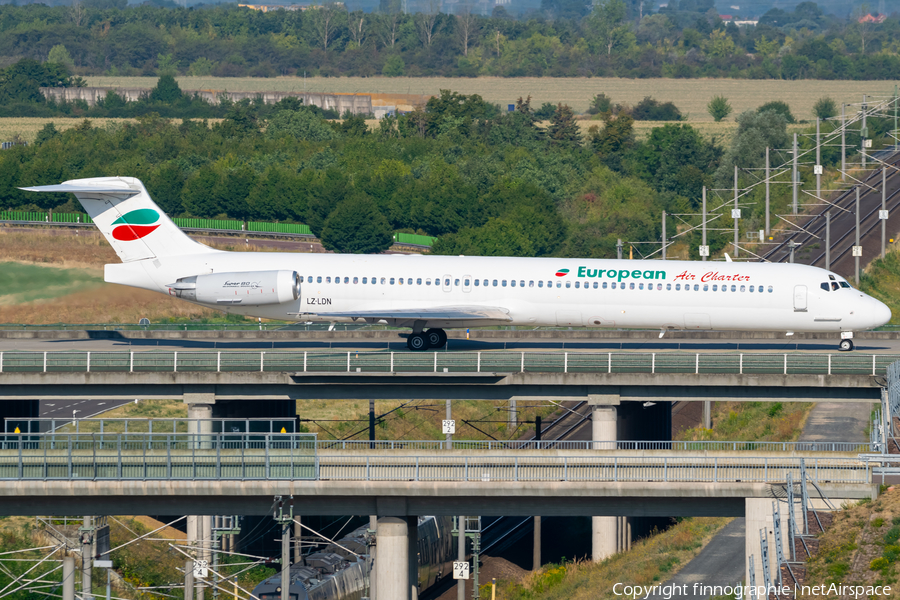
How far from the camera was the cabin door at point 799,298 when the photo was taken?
1988 inches

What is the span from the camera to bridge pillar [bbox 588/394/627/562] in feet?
156

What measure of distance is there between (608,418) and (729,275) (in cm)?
805

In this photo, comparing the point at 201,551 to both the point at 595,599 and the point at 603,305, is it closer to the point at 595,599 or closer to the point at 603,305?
the point at 595,599

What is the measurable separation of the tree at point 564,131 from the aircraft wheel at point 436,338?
9421 centimetres

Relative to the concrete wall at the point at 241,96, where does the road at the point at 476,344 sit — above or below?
below

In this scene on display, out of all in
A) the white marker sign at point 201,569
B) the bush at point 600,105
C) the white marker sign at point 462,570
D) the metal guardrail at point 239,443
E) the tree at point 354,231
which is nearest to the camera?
the metal guardrail at point 239,443

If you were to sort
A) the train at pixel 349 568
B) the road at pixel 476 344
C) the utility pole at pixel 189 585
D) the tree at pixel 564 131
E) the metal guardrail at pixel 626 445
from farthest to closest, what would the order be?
1. the tree at pixel 564 131
2. the road at pixel 476 344
3. the train at pixel 349 568
4. the utility pole at pixel 189 585
5. the metal guardrail at pixel 626 445

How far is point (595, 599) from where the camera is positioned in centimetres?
4322

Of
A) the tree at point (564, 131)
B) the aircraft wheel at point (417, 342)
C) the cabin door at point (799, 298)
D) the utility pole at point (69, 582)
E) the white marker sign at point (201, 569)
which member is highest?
the tree at point (564, 131)

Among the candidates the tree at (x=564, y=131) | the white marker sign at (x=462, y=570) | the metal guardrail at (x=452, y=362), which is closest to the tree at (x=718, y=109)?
the tree at (x=564, y=131)

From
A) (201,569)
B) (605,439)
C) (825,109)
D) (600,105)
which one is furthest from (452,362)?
(600,105)

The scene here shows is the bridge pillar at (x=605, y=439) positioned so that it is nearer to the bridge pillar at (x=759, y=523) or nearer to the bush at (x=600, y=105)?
the bridge pillar at (x=759, y=523)

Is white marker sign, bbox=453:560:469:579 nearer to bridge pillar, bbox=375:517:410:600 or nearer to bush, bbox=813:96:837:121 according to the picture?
bridge pillar, bbox=375:517:410:600

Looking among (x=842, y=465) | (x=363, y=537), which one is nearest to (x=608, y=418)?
(x=363, y=537)
